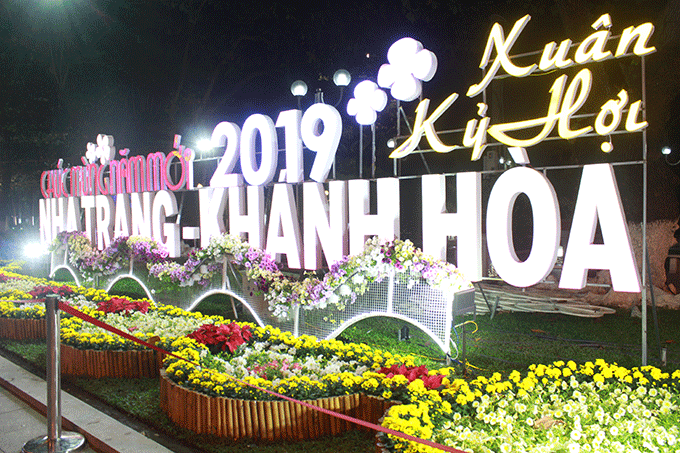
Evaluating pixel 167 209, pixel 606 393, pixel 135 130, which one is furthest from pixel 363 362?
pixel 135 130

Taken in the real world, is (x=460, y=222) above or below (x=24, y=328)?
above

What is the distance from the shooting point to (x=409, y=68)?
7.34 m

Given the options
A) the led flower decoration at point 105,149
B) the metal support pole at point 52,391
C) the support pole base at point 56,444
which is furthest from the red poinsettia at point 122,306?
the led flower decoration at point 105,149

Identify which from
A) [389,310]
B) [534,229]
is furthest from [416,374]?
[534,229]

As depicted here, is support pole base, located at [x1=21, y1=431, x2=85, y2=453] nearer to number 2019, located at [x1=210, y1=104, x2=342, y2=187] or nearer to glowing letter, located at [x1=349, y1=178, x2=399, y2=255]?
glowing letter, located at [x1=349, y1=178, x2=399, y2=255]

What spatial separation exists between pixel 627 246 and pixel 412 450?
378 cm

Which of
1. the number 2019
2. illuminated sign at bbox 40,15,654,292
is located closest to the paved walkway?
illuminated sign at bbox 40,15,654,292

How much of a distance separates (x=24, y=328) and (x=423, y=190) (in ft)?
21.6

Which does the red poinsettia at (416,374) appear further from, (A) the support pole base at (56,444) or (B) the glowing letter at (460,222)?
(A) the support pole base at (56,444)

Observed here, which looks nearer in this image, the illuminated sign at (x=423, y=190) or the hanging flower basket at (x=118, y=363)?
the illuminated sign at (x=423, y=190)

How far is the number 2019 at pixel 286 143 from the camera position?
825 cm

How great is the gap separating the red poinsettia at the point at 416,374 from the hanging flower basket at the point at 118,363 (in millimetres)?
2965

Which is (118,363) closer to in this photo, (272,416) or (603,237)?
(272,416)

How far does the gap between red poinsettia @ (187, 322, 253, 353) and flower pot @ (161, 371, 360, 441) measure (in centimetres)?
148
